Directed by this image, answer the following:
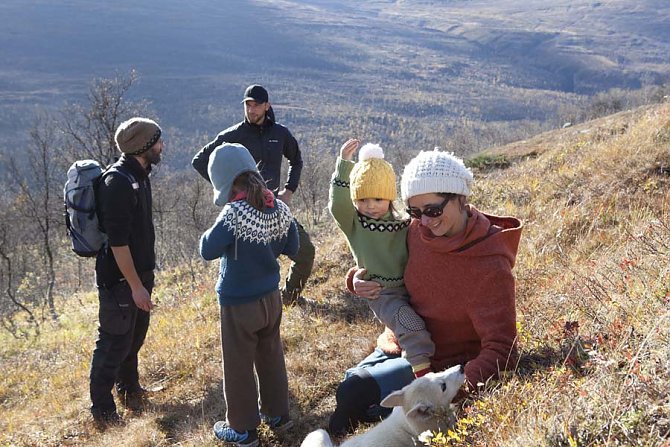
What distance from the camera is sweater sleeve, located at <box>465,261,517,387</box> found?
2.81 metres

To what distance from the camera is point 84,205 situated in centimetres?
434

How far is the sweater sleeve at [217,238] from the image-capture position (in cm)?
337

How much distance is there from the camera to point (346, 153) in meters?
3.61

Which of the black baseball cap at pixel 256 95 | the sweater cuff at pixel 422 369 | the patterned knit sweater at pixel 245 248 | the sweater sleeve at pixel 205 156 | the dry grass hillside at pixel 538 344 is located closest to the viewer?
→ the dry grass hillside at pixel 538 344

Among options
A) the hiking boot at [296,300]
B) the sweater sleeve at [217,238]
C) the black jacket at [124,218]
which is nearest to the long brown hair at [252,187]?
the sweater sleeve at [217,238]

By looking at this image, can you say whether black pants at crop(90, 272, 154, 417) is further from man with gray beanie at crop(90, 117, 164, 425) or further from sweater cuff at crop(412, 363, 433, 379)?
sweater cuff at crop(412, 363, 433, 379)

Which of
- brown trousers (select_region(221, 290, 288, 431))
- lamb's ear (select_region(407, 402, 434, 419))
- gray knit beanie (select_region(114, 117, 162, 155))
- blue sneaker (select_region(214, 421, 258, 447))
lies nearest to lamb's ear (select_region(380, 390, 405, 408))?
lamb's ear (select_region(407, 402, 434, 419))

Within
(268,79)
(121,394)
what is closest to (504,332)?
(121,394)

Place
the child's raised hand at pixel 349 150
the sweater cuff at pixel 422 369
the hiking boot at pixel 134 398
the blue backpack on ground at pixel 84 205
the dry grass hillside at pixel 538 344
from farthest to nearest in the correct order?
1. the hiking boot at pixel 134 398
2. the blue backpack on ground at pixel 84 205
3. the child's raised hand at pixel 349 150
4. the sweater cuff at pixel 422 369
5. the dry grass hillside at pixel 538 344

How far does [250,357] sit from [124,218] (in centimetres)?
142

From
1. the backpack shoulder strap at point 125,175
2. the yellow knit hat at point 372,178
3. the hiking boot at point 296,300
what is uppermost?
the yellow knit hat at point 372,178

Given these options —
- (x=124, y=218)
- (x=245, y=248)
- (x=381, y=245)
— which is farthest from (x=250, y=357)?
(x=124, y=218)

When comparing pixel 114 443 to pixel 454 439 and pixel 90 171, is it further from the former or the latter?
pixel 454 439

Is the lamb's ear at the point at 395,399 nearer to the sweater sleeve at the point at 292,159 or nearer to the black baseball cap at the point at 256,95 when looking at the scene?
the black baseball cap at the point at 256,95
